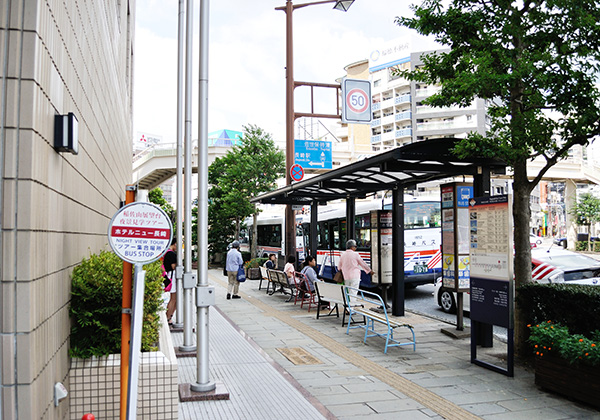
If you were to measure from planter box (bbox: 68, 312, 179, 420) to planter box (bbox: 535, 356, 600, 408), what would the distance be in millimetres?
4161

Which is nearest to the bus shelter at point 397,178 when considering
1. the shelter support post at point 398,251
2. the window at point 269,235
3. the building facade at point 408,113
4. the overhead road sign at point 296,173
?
the shelter support post at point 398,251

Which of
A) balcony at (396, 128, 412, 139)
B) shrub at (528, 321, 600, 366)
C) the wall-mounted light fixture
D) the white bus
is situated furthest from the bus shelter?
balcony at (396, 128, 412, 139)

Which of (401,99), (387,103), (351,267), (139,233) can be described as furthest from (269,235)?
(387,103)

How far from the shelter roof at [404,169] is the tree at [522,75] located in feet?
1.83

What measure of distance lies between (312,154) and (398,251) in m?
9.36

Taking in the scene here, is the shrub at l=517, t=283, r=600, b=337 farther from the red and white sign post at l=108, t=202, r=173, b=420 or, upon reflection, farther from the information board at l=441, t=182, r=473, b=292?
the red and white sign post at l=108, t=202, r=173, b=420

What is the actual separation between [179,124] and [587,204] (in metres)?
53.2

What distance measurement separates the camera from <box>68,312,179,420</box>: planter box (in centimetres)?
451

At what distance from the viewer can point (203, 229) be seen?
5805 millimetres

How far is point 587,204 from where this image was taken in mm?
52188

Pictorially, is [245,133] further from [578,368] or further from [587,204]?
[587,204]

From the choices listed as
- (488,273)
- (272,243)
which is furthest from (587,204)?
(488,273)

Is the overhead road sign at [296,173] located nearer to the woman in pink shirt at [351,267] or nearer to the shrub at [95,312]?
the woman in pink shirt at [351,267]

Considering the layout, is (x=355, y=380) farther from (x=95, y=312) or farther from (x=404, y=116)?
(x=404, y=116)
